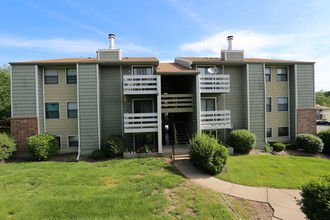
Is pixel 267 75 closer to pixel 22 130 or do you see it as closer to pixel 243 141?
pixel 243 141

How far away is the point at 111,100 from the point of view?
11.9 metres

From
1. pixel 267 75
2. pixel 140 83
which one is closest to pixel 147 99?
pixel 140 83

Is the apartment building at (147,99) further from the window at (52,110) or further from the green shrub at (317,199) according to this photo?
the green shrub at (317,199)

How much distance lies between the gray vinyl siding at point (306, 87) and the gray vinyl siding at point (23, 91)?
71.9 ft

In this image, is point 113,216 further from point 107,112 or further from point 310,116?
point 310,116

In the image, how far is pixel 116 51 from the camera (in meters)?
12.0

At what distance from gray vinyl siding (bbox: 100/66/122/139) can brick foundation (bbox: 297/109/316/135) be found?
15.6 metres

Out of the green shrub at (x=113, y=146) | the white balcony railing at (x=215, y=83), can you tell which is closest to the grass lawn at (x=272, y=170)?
the white balcony railing at (x=215, y=83)

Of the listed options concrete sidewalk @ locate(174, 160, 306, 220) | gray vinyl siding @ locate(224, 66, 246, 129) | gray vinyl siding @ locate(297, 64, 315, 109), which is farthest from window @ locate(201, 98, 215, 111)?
gray vinyl siding @ locate(297, 64, 315, 109)

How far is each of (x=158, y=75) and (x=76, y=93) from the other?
6.81m

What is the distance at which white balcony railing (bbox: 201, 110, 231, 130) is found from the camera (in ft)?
37.5

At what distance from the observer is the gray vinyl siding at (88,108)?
36.8 feet

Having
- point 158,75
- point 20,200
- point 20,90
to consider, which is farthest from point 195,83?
point 20,90

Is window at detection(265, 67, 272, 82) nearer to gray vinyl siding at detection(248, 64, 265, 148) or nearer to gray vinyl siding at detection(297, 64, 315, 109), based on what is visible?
gray vinyl siding at detection(248, 64, 265, 148)
